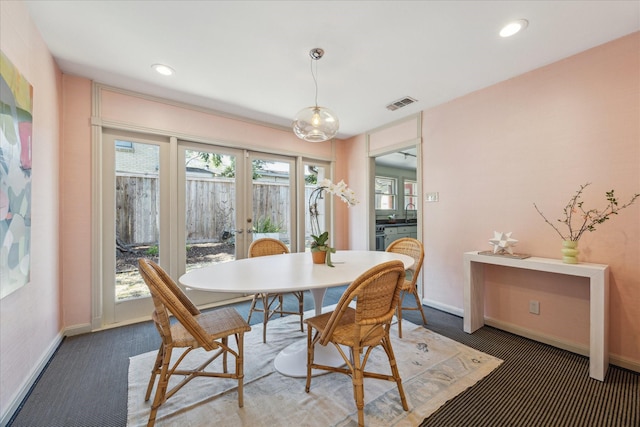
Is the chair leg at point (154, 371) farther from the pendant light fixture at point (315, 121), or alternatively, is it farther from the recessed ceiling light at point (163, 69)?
the recessed ceiling light at point (163, 69)

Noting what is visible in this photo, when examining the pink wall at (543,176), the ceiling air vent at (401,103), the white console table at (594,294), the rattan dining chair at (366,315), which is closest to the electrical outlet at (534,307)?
the pink wall at (543,176)

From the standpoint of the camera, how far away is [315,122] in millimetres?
2084

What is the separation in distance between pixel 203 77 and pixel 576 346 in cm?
413

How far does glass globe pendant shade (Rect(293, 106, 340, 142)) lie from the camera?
209 centimetres

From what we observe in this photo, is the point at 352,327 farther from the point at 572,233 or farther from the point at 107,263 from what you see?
the point at 107,263

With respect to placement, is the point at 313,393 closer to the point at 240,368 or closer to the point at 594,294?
the point at 240,368

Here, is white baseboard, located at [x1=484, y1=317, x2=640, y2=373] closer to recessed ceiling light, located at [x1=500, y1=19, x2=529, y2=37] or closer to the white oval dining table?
the white oval dining table

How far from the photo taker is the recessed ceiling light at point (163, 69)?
7.72 ft

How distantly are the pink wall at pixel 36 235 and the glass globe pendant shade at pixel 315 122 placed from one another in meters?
1.74

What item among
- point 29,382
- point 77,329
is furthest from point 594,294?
point 77,329

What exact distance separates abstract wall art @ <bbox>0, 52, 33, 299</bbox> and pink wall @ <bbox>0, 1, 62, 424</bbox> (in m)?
0.12

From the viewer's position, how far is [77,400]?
165 cm

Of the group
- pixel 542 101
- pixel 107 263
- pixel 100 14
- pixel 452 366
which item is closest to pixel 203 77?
pixel 100 14

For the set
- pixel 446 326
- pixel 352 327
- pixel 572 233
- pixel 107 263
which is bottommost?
pixel 446 326
